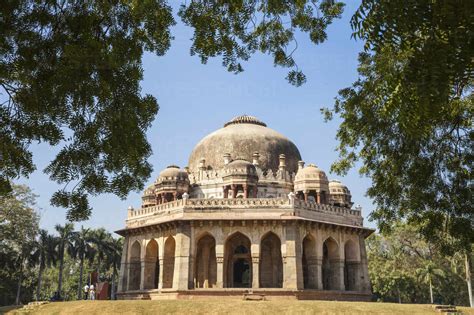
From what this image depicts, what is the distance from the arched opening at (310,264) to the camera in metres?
23.9

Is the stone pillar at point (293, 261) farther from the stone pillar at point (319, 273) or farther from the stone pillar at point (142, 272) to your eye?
the stone pillar at point (142, 272)

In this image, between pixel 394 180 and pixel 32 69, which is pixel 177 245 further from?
pixel 32 69

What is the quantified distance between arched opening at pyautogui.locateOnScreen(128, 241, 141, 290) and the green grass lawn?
10.4 m

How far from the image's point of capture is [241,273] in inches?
1072

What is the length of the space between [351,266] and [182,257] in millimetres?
10089

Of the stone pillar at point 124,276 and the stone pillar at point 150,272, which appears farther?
the stone pillar at point 124,276

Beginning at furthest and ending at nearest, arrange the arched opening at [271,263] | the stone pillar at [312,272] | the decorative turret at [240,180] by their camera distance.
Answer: the decorative turret at [240,180]
the arched opening at [271,263]
the stone pillar at [312,272]

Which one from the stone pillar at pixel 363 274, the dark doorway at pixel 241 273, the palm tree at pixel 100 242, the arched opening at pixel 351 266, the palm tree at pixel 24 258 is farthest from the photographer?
the palm tree at pixel 100 242

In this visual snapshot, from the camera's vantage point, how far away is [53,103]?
6246 mm

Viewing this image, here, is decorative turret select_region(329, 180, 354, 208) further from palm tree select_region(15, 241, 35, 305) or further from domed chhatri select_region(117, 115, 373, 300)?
palm tree select_region(15, 241, 35, 305)

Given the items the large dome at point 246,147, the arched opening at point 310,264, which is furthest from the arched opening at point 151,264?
the arched opening at point 310,264

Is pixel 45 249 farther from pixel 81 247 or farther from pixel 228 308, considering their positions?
pixel 228 308

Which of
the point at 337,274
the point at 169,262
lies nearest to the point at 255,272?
the point at 169,262

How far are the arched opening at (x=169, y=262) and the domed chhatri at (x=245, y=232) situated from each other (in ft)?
0.18
